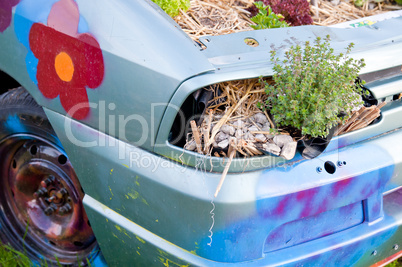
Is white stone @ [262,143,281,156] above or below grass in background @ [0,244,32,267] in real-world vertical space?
above

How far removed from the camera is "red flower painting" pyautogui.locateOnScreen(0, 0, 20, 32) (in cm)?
210

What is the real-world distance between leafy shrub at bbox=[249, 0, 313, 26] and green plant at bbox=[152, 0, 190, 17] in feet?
1.96

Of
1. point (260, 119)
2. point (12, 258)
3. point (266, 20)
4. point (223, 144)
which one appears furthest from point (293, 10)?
point (12, 258)

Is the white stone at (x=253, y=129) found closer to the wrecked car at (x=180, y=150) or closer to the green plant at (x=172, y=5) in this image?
the wrecked car at (x=180, y=150)

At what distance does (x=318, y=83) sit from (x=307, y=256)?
2.54 ft

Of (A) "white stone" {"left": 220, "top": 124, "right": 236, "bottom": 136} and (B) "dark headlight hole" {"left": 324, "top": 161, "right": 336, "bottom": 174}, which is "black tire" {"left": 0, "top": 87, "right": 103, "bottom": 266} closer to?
(A) "white stone" {"left": 220, "top": 124, "right": 236, "bottom": 136}

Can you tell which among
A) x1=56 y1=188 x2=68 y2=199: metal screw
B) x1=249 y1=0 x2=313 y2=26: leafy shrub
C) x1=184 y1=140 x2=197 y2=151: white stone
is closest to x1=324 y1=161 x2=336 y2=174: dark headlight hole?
x1=184 y1=140 x2=197 y2=151: white stone

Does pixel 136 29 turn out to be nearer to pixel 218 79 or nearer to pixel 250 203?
pixel 218 79

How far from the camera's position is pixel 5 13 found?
212 cm

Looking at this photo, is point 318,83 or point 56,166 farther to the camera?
point 56,166

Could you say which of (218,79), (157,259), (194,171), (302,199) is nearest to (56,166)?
(157,259)

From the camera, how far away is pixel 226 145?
182 centimetres

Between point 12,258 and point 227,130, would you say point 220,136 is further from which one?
point 12,258

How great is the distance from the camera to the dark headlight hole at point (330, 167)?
1966 mm
